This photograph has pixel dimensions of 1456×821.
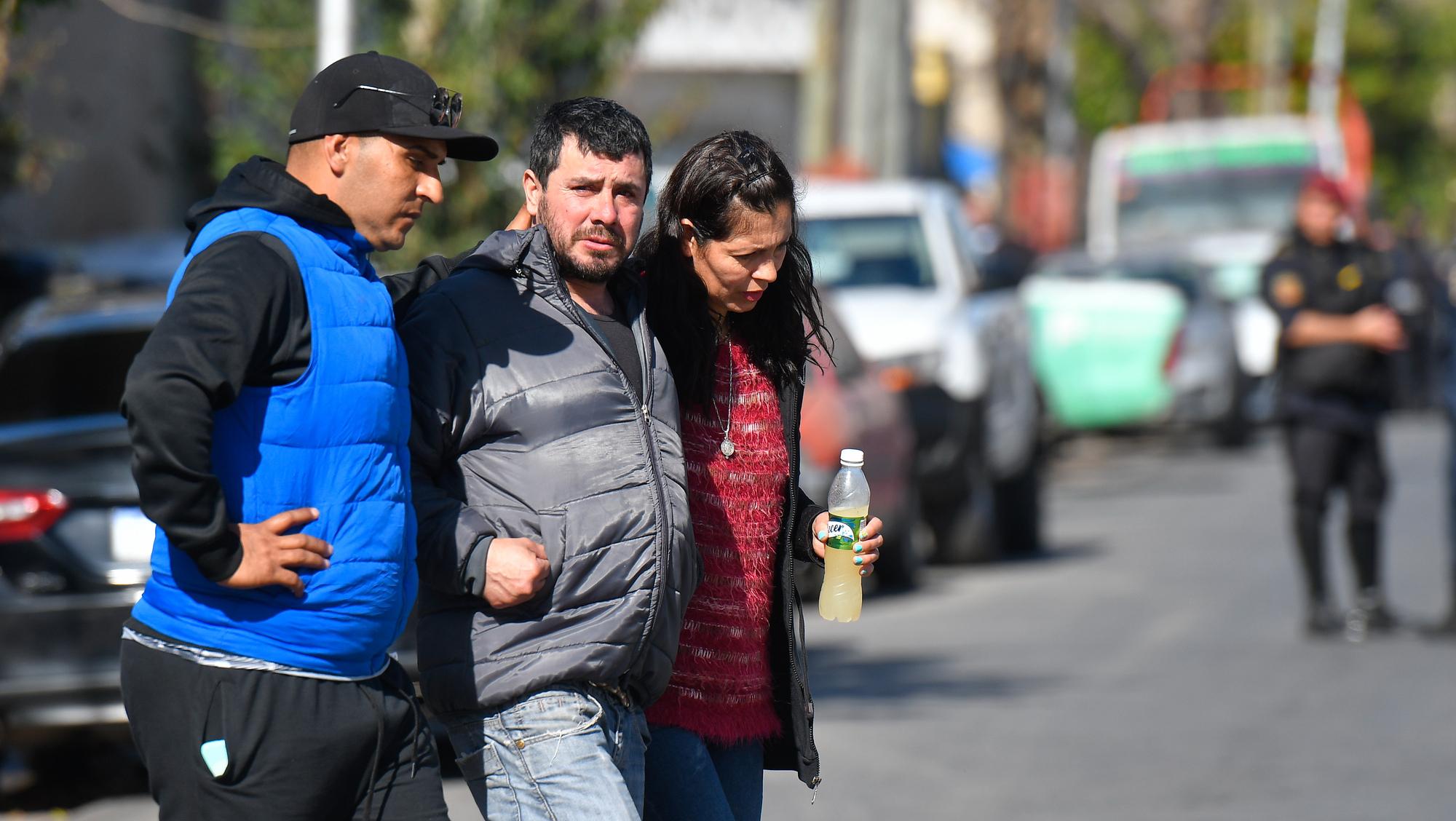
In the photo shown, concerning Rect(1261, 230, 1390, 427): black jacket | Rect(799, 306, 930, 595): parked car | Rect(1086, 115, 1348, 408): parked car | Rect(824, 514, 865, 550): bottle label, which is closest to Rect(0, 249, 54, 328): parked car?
Rect(799, 306, 930, 595): parked car

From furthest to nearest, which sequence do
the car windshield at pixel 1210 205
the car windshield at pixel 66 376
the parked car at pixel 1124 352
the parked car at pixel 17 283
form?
the car windshield at pixel 1210 205, the parked car at pixel 1124 352, the parked car at pixel 17 283, the car windshield at pixel 66 376

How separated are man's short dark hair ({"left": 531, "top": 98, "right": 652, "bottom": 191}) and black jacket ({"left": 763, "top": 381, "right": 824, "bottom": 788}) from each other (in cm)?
57

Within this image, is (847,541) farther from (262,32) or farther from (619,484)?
(262,32)

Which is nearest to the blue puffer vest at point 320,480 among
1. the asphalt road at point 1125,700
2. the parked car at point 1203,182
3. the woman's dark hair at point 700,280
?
the woman's dark hair at point 700,280

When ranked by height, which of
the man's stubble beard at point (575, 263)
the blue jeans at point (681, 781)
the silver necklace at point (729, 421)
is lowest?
the blue jeans at point (681, 781)

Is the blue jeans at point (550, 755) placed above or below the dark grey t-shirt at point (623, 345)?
below

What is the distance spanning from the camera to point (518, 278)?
351cm

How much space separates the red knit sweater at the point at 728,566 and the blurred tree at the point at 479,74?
20.2ft

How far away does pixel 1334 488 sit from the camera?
9.88 meters

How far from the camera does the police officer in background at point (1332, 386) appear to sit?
9.67m

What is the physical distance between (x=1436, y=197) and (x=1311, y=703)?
174ft

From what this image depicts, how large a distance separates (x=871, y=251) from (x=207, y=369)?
9839 mm

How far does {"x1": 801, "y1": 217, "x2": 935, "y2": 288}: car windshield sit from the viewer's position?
41.4 feet

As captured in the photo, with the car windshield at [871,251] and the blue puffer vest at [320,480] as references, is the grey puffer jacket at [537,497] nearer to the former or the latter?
the blue puffer vest at [320,480]
